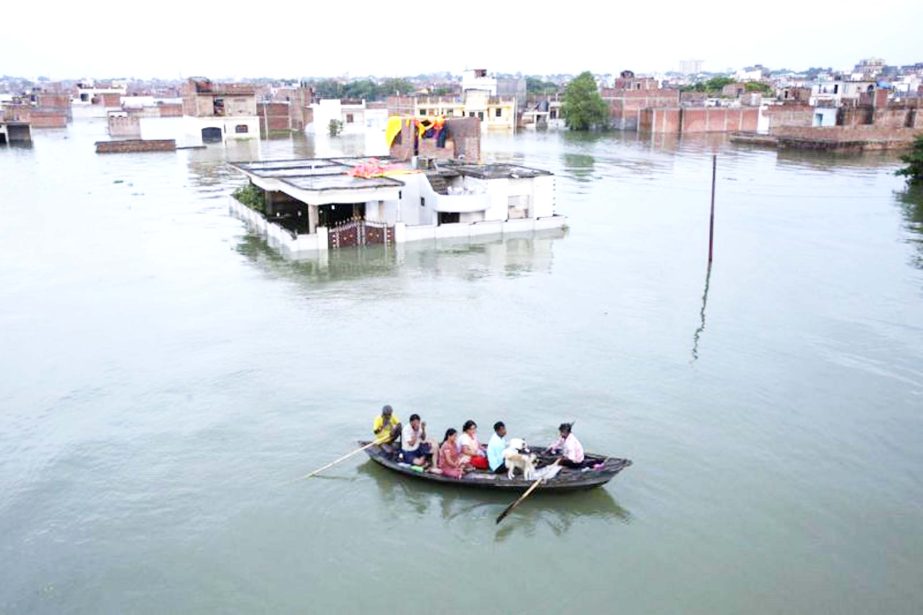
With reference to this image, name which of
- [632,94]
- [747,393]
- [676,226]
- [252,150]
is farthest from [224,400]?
[632,94]

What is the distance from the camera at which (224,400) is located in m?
20.1

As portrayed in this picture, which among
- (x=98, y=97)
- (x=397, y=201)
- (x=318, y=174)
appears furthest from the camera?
(x=98, y=97)

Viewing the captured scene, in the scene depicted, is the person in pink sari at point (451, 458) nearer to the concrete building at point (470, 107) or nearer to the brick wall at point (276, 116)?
the concrete building at point (470, 107)

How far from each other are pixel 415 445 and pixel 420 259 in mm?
19530

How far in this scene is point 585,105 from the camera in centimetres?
11631

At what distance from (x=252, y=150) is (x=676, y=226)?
5627 centimetres

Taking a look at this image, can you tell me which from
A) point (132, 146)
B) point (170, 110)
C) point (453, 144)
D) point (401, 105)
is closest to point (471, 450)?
point (453, 144)

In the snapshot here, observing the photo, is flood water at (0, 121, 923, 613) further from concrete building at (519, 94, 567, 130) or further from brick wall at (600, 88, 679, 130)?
concrete building at (519, 94, 567, 130)

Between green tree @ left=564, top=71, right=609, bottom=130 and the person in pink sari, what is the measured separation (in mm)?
107043

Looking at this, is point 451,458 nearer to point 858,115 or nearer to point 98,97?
point 858,115

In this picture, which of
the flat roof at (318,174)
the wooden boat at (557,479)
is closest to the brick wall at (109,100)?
the flat roof at (318,174)

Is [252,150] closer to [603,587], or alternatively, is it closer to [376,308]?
[376,308]

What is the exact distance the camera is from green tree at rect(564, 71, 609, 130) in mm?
116125

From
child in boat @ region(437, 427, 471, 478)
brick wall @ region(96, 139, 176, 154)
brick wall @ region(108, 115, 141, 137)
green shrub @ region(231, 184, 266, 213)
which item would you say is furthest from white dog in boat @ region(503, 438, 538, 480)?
brick wall @ region(108, 115, 141, 137)
